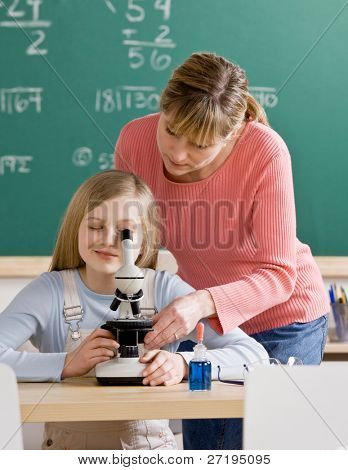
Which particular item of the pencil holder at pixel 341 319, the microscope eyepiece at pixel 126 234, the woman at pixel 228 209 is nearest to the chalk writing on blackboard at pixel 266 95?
the pencil holder at pixel 341 319

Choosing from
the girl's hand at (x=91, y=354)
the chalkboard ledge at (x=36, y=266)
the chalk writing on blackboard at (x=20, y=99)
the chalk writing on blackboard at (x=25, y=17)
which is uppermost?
the chalk writing on blackboard at (x=25, y=17)

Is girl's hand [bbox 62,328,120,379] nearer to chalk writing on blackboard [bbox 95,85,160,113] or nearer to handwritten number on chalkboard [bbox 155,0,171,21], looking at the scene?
chalk writing on blackboard [bbox 95,85,160,113]

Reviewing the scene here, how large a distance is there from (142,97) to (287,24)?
2.12ft

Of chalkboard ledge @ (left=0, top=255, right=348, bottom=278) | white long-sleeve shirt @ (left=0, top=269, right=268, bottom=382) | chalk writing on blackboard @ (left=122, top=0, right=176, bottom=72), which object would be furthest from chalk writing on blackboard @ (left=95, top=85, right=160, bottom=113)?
white long-sleeve shirt @ (left=0, top=269, right=268, bottom=382)

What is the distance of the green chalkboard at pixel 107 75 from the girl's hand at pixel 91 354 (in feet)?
5.56

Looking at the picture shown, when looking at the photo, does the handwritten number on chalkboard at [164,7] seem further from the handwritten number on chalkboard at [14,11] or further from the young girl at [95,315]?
the young girl at [95,315]

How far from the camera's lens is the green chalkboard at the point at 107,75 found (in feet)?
11.2

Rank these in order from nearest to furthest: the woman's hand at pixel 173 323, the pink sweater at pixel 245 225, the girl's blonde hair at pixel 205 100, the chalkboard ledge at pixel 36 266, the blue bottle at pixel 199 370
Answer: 1. the blue bottle at pixel 199 370
2. the woman's hand at pixel 173 323
3. the girl's blonde hair at pixel 205 100
4. the pink sweater at pixel 245 225
5. the chalkboard ledge at pixel 36 266

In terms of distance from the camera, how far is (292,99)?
3.51 meters

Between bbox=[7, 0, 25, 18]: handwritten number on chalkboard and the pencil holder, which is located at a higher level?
bbox=[7, 0, 25, 18]: handwritten number on chalkboard

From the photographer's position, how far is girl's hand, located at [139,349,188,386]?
171cm

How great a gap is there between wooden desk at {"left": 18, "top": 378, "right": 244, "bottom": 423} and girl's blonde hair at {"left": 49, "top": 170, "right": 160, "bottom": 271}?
1.64ft

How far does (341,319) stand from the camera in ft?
11.0

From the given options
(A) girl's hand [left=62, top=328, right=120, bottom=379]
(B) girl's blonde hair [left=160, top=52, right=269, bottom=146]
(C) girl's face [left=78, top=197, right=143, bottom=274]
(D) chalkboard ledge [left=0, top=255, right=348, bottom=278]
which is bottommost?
(D) chalkboard ledge [left=0, top=255, right=348, bottom=278]
